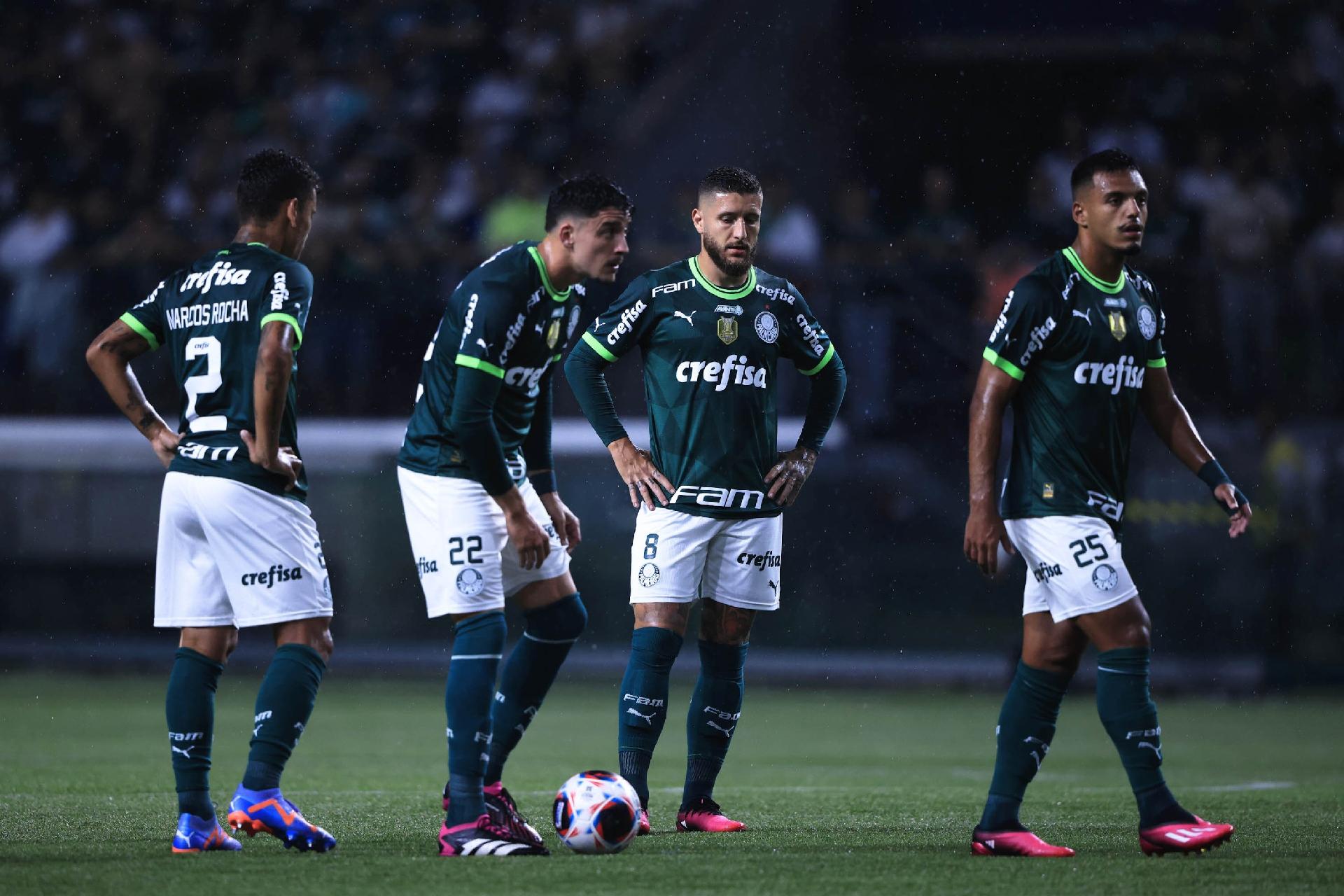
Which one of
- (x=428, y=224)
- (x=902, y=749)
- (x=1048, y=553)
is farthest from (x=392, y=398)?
(x=1048, y=553)

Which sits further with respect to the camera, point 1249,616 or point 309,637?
point 1249,616

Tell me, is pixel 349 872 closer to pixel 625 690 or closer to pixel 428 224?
pixel 625 690

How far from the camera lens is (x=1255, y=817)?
256 inches

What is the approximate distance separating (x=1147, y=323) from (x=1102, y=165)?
0.56m

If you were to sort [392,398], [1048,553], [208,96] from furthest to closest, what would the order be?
[208,96]
[392,398]
[1048,553]

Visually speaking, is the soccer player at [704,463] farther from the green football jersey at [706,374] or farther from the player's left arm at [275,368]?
the player's left arm at [275,368]

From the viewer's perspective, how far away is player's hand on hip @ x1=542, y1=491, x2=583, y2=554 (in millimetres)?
6316

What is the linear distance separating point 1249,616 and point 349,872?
926 centimetres

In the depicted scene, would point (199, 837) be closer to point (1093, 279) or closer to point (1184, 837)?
point (1184, 837)

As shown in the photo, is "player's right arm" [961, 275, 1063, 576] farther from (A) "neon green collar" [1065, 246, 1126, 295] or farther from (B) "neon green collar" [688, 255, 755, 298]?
(B) "neon green collar" [688, 255, 755, 298]

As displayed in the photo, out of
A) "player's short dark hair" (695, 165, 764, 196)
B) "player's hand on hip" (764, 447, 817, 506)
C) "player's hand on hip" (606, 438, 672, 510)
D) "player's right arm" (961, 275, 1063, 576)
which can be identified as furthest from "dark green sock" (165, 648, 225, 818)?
"player's right arm" (961, 275, 1063, 576)

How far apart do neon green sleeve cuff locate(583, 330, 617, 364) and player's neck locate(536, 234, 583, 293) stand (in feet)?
1.65

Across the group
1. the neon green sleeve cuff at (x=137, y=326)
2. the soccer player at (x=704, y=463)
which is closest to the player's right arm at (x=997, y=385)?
the soccer player at (x=704, y=463)

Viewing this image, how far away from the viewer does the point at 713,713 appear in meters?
6.26
